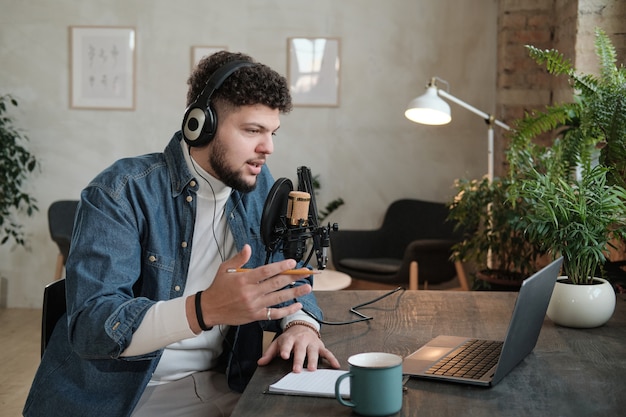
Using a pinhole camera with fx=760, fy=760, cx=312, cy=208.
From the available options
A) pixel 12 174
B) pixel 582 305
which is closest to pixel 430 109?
pixel 582 305

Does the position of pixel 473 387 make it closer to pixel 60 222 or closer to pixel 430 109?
pixel 430 109

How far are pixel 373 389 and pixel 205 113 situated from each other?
2.52ft

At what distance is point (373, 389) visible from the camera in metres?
1.20

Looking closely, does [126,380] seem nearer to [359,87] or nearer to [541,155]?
[541,155]

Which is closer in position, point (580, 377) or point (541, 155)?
point (580, 377)

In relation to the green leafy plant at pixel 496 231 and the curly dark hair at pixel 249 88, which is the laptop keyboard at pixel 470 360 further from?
the green leafy plant at pixel 496 231

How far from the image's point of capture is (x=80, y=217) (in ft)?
5.16

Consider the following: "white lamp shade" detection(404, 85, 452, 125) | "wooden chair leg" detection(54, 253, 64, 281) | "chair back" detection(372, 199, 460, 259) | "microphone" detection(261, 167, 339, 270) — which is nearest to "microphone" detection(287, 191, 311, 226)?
"microphone" detection(261, 167, 339, 270)

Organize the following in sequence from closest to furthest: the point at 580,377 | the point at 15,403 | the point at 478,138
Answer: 1. the point at 580,377
2. the point at 15,403
3. the point at 478,138

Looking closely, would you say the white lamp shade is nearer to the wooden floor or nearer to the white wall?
the white wall

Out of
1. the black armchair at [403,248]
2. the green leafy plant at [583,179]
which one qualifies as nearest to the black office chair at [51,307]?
the green leafy plant at [583,179]

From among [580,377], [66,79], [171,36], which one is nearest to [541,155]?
[580,377]

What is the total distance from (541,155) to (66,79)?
357cm

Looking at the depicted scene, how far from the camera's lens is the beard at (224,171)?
5.69ft
